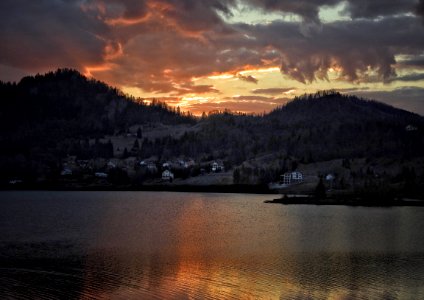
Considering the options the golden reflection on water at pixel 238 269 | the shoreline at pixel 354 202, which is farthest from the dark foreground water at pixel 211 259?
the shoreline at pixel 354 202

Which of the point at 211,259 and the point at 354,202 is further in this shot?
the point at 354,202

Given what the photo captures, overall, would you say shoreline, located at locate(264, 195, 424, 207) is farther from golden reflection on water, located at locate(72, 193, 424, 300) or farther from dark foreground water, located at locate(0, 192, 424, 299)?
golden reflection on water, located at locate(72, 193, 424, 300)

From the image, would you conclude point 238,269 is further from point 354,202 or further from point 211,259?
point 354,202

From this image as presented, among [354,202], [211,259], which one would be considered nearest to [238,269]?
[211,259]

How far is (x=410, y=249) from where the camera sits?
55438 mm

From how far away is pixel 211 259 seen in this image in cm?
4903

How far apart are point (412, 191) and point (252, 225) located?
90934 mm

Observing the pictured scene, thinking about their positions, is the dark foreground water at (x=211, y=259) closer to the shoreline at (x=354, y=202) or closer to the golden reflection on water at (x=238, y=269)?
the golden reflection on water at (x=238, y=269)

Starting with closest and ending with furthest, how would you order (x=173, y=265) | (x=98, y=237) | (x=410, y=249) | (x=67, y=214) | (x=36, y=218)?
1. (x=173, y=265)
2. (x=410, y=249)
3. (x=98, y=237)
4. (x=36, y=218)
5. (x=67, y=214)

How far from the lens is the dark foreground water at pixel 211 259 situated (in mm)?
36219

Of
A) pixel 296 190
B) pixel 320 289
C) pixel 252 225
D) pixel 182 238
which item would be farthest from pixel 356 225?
pixel 296 190

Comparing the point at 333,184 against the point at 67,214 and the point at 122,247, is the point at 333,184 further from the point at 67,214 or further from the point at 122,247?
the point at 122,247

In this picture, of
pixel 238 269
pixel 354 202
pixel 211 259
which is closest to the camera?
pixel 238 269

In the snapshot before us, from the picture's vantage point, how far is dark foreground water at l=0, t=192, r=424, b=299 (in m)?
36.2
